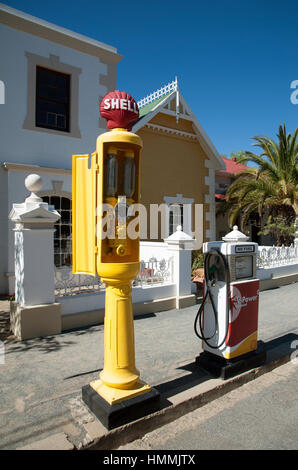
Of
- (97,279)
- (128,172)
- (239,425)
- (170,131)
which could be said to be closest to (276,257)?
(170,131)

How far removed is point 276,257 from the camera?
10312 millimetres

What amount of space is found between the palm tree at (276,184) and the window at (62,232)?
321 inches

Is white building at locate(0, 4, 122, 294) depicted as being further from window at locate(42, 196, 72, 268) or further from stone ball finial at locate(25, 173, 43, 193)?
stone ball finial at locate(25, 173, 43, 193)

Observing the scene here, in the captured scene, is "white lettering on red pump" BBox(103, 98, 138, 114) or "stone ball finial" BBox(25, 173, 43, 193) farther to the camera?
"stone ball finial" BBox(25, 173, 43, 193)

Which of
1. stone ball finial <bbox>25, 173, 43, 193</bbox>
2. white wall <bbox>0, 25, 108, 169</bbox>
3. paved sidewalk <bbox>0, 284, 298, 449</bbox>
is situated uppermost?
white wall <bbox>0, 25, 108, 169</bbox>

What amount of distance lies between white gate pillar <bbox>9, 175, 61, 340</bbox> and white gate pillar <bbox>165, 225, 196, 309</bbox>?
9.28ft

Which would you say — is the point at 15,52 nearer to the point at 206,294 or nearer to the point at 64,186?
the point at 64,186

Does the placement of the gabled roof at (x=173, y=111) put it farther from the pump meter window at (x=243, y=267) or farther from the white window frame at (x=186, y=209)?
the pump meter window at (x=243, y=267)

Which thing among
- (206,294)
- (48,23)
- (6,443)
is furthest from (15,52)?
(6,443)

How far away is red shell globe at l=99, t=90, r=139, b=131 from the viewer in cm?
303

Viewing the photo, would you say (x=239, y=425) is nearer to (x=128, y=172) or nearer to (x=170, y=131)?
(x=128, y=172)

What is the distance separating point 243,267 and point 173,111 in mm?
9572

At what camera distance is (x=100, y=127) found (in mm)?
9914

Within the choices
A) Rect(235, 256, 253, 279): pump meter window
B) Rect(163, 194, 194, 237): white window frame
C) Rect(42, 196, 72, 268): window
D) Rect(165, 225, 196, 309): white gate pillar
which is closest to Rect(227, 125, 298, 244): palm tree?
Rect(163, 194, 194, 237): white window frame
